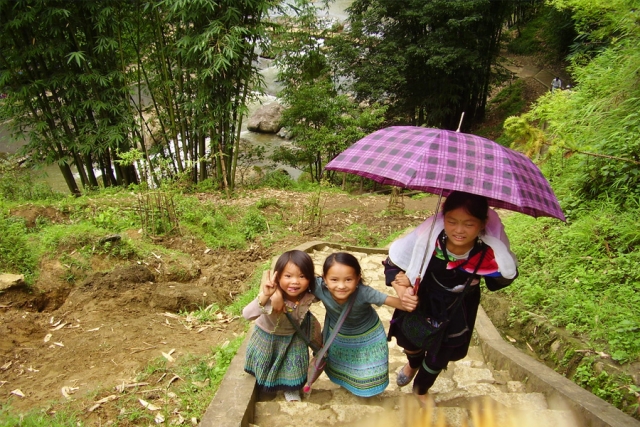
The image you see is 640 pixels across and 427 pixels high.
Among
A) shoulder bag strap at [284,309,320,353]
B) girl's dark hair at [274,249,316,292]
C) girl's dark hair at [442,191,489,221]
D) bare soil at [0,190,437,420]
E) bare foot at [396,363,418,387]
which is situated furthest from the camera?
bare soil at [0,190,437,420]

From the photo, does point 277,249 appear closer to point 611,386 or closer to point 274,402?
point 274,402

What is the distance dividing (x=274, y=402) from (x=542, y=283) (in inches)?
101

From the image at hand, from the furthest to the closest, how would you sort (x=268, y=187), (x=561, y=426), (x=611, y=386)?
1. (x=268, y=187)
2. (x=611, y=386)
3. (x=561, y=426)

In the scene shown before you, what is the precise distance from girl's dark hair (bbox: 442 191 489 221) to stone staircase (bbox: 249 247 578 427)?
3.34 ft

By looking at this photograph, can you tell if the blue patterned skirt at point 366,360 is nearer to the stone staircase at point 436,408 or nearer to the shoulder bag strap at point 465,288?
the stone staircase at point 436,408

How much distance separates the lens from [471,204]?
6.27 feet

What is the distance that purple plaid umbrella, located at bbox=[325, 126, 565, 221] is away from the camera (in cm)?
172

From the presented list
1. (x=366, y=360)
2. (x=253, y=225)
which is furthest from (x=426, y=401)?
(x=253, y=225)

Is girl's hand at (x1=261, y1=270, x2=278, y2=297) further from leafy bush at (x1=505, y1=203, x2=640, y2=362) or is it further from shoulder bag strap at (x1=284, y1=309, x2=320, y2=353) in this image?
leafy bush at (x1=505, y1=203, x2=640, y2=362)

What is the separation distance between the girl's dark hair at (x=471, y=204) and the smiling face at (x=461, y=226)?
1cm

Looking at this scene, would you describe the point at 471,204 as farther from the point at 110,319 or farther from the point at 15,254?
the point at 15,254

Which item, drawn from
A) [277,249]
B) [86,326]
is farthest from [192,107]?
[86,326]

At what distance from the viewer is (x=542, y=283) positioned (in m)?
3.60

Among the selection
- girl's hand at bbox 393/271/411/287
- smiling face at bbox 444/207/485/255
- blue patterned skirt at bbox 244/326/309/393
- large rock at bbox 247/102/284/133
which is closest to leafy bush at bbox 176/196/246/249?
blue patterned skirt at bbox 244/326/309/393
